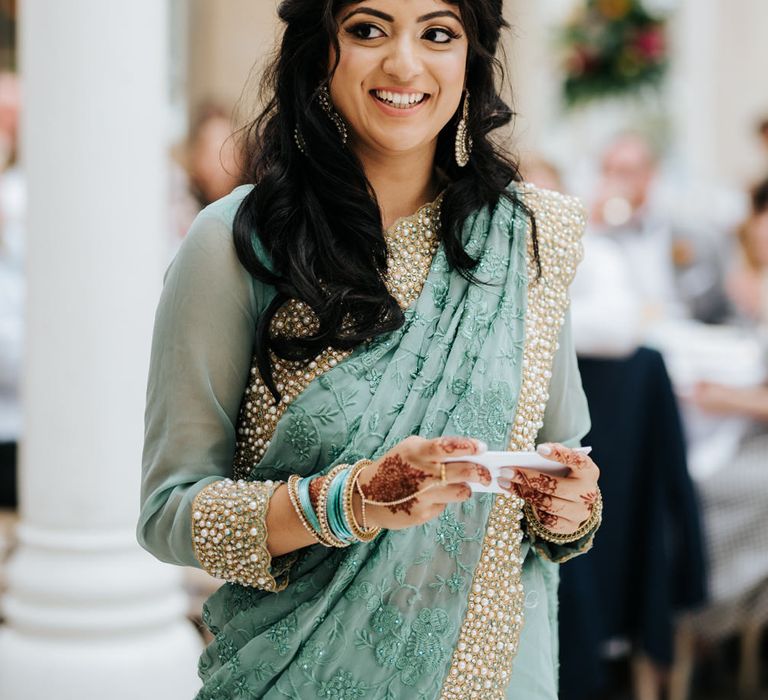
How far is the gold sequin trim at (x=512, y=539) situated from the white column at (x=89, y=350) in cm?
157

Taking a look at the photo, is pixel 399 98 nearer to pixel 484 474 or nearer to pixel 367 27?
pixel 367 27

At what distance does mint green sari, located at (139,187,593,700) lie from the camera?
1.49m

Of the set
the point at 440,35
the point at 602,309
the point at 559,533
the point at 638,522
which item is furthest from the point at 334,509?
the point at 638,522

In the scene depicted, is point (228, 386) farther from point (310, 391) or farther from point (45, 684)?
point (45, 684)

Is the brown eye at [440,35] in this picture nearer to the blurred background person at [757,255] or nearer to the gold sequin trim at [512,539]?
the gold sequin trim at [512,539]

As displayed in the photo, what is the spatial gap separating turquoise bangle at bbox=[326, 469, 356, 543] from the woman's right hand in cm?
2

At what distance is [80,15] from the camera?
299cm

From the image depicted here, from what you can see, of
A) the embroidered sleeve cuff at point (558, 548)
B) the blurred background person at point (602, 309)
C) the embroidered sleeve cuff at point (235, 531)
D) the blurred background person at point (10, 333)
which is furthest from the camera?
the blurred background person at point (10, 333)

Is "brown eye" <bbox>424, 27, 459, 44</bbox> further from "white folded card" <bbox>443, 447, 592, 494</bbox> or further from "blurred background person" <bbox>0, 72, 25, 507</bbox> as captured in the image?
"blurred background person" <bbox>0, 72, 25, 507</bbox>

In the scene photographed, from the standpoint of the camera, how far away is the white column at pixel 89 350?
3.00 m

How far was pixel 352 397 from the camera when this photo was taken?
4.94 ft

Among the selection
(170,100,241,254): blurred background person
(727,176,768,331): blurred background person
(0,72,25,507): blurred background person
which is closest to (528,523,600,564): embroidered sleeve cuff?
(0,72,25,507): blurred background person

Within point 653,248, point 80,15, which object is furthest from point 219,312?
point 653,248

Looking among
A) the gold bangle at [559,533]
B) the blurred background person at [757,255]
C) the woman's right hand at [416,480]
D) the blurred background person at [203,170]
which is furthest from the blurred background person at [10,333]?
the blurred background person at [757,255]
